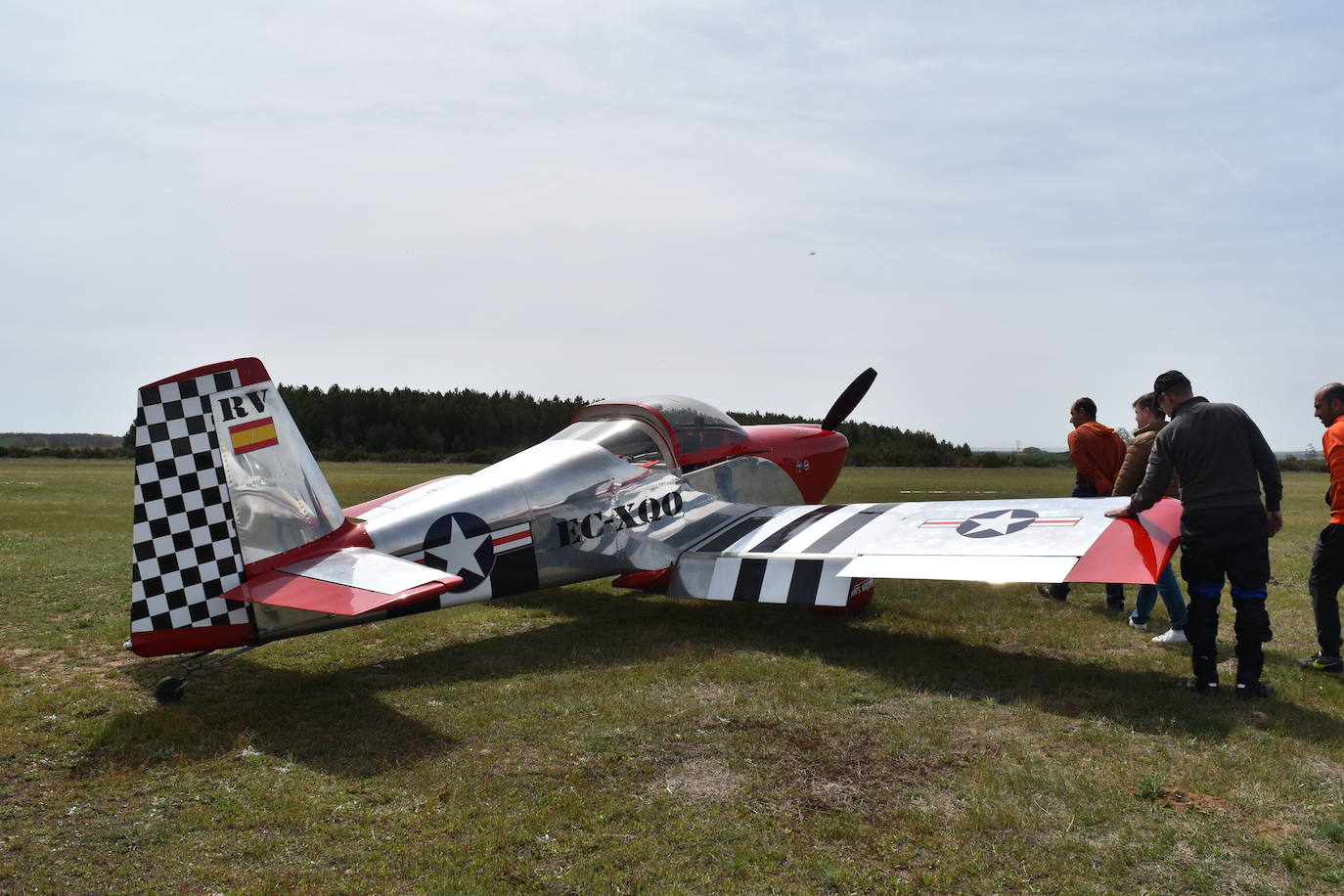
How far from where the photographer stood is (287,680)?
5520mm

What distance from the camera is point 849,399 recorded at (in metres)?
10.9

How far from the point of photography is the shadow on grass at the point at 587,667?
4.41 metres

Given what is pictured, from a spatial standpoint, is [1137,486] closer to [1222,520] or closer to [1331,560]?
[1331,560]

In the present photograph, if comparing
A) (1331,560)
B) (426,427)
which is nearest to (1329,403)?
(1331,560)

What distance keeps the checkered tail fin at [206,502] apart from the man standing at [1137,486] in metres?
5.76

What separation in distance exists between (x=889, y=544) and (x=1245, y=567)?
7.24 ft

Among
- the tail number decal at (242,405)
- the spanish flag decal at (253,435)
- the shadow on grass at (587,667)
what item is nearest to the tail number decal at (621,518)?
the shadow on grass at (587,667)

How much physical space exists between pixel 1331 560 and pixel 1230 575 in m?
1.23

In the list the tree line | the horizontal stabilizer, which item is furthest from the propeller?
the tree line

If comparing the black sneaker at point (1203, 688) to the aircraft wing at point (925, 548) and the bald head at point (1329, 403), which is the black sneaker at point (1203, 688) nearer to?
the aircraft wing at point (925, 548)

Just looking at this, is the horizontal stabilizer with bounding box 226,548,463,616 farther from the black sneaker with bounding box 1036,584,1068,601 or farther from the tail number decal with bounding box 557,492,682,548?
the black sneaker with bounding box 1036,584,1068,601

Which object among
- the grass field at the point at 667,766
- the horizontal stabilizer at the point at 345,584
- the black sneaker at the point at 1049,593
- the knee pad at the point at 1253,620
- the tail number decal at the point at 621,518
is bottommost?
the grass field at the point at 667,766

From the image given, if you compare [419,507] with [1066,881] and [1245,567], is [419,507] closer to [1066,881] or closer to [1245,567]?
[1066,881]

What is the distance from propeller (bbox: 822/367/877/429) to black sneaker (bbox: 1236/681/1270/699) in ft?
19.7
